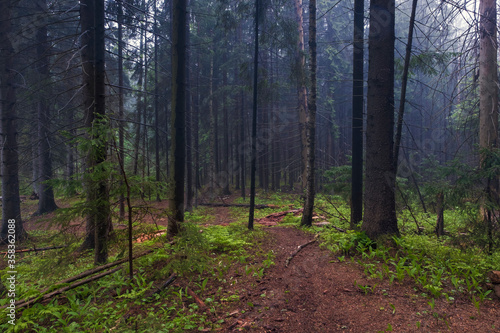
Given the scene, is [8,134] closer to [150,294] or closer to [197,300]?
[150,294]

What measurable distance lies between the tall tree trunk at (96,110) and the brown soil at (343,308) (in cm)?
299

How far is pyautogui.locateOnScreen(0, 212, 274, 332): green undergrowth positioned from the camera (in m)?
3.71

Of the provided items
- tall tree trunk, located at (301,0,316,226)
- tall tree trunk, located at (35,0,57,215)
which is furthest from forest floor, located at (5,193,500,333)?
tall tree trunk, located at (35,0,57,215)

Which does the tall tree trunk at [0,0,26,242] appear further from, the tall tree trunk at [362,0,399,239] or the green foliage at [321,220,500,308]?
the tall tree trunk at [362,0,399,239]

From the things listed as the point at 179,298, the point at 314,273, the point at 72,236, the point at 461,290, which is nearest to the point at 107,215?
the point at 72,236

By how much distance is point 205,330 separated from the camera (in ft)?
12.0

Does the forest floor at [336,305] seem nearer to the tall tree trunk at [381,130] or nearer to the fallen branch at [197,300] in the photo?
the fallen branch at [197,300]

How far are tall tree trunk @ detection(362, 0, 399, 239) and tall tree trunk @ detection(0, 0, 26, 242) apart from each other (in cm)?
1235

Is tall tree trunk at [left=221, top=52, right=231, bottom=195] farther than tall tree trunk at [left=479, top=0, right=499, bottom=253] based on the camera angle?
Yes

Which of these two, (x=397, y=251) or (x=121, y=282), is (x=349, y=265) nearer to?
(x=397, y=251)

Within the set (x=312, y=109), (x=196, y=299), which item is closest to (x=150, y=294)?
(x=196, y=299)

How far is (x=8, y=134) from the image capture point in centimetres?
1020

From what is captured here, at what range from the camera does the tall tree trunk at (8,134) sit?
33.0ft

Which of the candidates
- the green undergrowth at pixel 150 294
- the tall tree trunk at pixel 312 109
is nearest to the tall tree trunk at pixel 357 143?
the tall tree trunk at pixel 312 109
